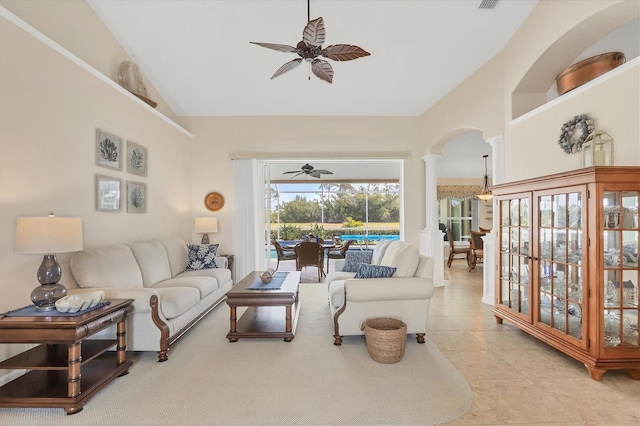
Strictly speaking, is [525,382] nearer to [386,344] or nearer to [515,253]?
[386,344]

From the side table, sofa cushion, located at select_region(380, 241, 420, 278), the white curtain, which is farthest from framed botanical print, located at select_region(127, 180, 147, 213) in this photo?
sofa cushion, located at select_region(380, 241, 420, 278)

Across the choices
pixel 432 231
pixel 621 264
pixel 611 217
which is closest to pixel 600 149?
pixel 611 217

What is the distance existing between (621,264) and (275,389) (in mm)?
2877

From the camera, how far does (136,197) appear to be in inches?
177

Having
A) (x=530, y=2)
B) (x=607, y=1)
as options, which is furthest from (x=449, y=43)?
(x=607, y=1)

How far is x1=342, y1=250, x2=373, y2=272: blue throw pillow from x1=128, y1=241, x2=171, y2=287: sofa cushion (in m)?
2.42

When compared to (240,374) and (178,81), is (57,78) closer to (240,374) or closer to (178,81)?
(178,81)

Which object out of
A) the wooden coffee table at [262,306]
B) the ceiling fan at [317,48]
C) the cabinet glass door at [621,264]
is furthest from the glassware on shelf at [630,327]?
the ceiling fan at [317,48]

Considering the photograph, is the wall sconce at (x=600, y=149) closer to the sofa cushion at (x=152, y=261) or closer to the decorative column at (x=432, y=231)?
the decorative column at (x=432, y=231)

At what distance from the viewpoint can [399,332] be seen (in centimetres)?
287

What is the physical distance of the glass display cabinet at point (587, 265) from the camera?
2.57 m

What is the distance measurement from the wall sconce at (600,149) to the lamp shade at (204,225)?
527cm

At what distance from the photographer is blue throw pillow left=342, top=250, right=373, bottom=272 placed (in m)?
4.57

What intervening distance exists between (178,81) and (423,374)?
529cm
